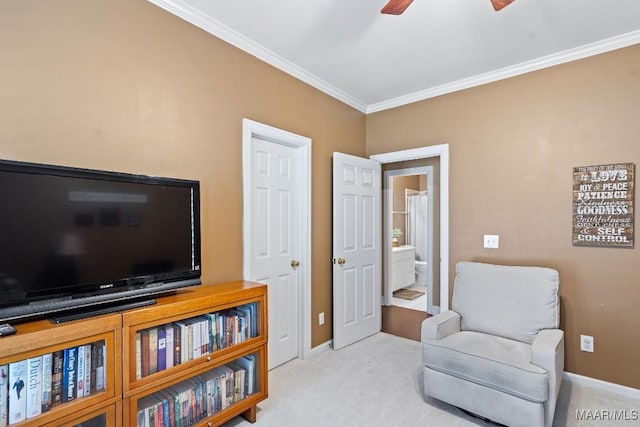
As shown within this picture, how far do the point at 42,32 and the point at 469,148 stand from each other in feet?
10.6

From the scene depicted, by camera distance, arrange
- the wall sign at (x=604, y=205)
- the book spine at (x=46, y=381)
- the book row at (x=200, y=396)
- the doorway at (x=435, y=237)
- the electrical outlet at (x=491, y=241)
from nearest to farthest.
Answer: the book spine at (x=46, y=381) < the book row at (x=200, y=396) < the wall sign at (x=604, y=205) < the electrical outlet at (x=491, y=241) < the doorway at (x=435, y=237)

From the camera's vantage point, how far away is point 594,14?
86.0 inches

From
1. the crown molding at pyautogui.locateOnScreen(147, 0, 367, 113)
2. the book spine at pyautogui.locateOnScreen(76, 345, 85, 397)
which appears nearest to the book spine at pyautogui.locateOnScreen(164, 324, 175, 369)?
the book spine at pyautogui.locateOnScreen(76, 345, 85, 397)

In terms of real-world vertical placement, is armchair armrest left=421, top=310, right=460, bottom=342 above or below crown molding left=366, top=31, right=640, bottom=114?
below

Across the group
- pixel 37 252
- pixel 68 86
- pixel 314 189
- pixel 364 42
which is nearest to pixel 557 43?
pixel 364 42

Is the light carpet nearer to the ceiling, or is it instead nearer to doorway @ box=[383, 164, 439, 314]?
doorway @ box=[383, 164, 439, 314]

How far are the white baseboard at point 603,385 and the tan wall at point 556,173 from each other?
0.13 feet

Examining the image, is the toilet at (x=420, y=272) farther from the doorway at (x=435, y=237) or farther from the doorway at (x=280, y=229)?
the doorway at (x=280, y=229)

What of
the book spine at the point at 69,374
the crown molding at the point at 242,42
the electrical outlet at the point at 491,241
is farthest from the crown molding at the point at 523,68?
the book spine at the point at 69,374

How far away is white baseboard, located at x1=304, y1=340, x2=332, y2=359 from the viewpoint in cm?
312

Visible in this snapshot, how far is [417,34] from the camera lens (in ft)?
7.97

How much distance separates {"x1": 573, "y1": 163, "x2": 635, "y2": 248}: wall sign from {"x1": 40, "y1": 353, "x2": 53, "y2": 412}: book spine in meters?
3.43

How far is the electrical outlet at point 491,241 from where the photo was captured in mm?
3035

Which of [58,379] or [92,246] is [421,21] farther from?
[58,379]
